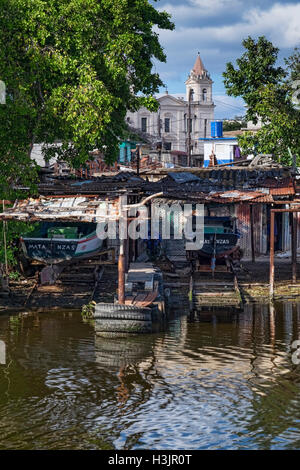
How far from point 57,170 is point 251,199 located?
1253 cm

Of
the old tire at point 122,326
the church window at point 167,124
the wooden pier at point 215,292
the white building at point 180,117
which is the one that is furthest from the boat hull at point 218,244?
the church window at point 167,124

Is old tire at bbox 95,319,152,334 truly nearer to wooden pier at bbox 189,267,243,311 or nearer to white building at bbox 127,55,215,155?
wooden pier at bbox 189,267,243,311

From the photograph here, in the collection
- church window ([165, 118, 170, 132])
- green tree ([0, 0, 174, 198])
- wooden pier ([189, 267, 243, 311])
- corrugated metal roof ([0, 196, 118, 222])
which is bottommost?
wooden pier ([189, 267, 243, 311])

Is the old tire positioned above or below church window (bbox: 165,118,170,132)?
below

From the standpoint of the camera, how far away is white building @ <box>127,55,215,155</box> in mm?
92938

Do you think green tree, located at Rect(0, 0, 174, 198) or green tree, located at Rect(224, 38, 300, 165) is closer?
green tree, located at Rect(0, 0, 174, 198)

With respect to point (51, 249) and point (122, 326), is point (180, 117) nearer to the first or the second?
point (51, 249)

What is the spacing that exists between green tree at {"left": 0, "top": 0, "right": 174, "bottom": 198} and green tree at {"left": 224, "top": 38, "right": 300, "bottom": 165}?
6.93 m

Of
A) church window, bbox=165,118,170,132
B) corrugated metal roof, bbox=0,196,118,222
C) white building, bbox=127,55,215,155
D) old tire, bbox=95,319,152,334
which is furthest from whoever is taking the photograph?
church window, bbox=165,118,170,132

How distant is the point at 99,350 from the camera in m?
17.7

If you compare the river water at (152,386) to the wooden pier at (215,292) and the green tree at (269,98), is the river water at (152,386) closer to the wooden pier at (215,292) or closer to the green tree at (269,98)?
the wooden pier at (215,292)

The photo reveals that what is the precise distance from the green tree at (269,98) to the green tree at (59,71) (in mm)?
6925

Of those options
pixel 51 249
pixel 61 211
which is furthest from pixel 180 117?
pixel 61 211

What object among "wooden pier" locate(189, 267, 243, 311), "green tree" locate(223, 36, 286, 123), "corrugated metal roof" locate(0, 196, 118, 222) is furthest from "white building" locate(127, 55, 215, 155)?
"corrugated metal roof" locate(0, 196, 118, 222)
